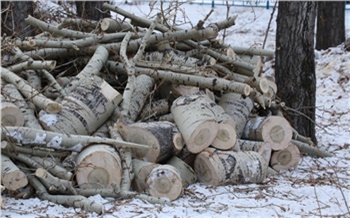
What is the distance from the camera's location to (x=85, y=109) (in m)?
5.57

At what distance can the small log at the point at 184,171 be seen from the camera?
559 cm

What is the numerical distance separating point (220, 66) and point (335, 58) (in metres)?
5.96

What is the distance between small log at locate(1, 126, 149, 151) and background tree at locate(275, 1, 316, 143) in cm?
293

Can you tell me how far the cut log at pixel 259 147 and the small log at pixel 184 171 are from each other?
0.81 m

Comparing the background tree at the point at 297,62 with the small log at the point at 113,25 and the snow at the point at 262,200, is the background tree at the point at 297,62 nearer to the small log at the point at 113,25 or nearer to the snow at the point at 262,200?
the snow at the point at 262,200

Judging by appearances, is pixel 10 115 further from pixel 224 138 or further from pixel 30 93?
pixel 224 138

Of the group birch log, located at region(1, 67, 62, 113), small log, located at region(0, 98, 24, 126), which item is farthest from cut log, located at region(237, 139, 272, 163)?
small log, located at region(0, 98, 24, 126)

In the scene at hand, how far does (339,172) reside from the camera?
21.0ft

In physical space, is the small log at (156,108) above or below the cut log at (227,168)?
above

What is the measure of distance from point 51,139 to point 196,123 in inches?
53.0

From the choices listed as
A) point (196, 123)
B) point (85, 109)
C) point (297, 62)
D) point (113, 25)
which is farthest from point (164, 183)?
point (297, 62)

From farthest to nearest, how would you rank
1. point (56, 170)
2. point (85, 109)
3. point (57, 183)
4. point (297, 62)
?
point (297, 62) < point (85, 109) < point (56, 170) < point (57, 183)

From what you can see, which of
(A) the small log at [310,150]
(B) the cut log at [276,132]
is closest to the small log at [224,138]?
(B) the cut log at [276,132]

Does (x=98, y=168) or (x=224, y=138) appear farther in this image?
(x=224, y=138)
